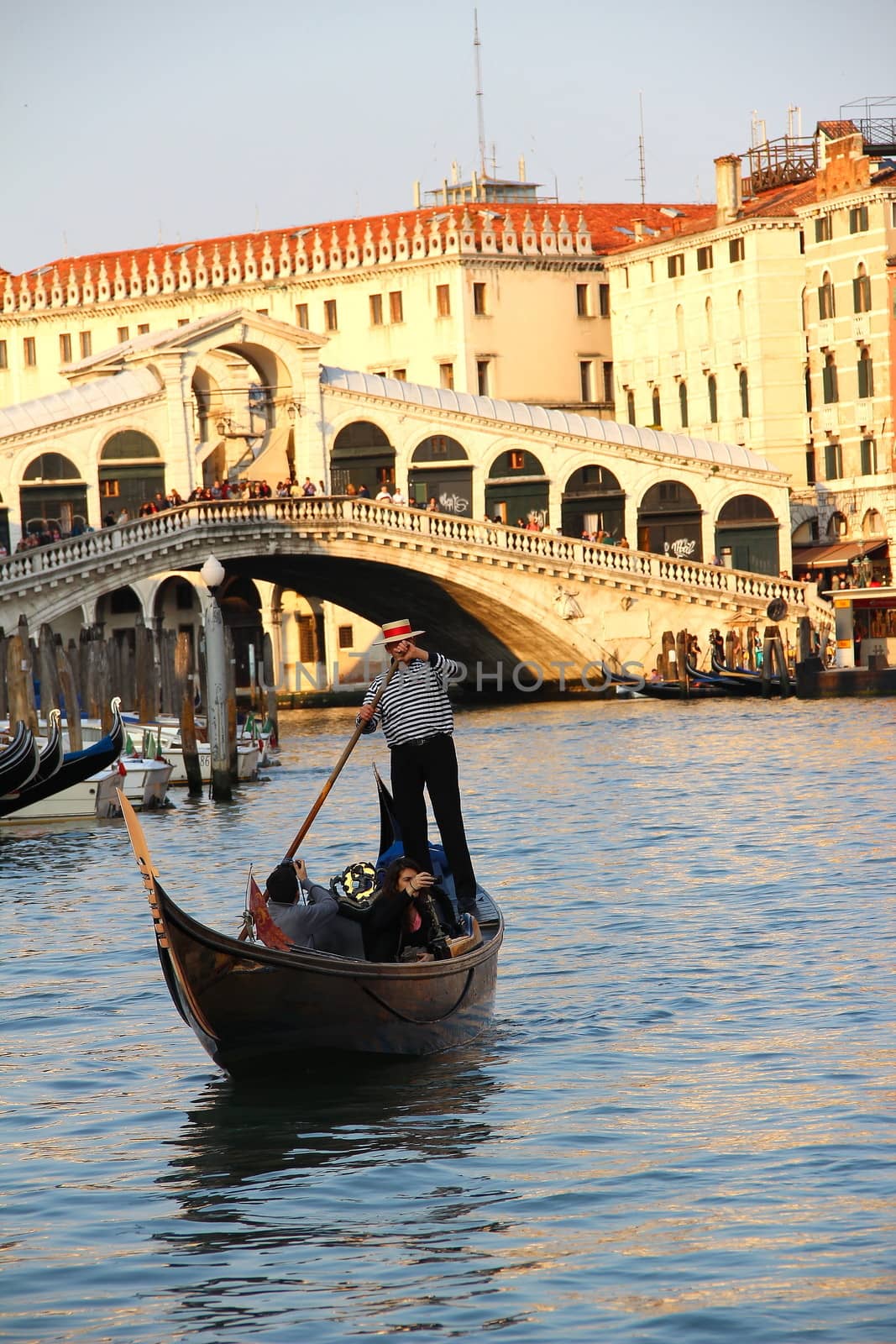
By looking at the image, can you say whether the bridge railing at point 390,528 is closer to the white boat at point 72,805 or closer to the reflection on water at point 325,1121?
the white boat at point 72,805

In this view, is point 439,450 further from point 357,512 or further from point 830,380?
point 830,380

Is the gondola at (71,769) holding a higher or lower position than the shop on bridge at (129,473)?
lower

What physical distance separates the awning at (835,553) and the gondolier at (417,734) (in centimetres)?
3130

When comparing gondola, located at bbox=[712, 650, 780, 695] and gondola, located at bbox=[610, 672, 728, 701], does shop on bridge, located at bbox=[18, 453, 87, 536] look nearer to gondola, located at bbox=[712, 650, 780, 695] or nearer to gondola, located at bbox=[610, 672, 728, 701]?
gondola, located at bbox=[610, 672, 728, 701]

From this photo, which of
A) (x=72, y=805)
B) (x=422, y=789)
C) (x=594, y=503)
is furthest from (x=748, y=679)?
(x=422, y=789)

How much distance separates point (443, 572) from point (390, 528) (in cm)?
114

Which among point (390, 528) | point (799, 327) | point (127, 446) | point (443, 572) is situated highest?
point (799, 327)

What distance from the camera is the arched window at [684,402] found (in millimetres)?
43500

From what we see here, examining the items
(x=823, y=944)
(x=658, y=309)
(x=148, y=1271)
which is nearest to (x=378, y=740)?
(x=658, y=309)

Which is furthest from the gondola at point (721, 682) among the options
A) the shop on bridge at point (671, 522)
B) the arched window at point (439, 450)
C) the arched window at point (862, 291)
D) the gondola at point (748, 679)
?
the arched window at point (862, 291)

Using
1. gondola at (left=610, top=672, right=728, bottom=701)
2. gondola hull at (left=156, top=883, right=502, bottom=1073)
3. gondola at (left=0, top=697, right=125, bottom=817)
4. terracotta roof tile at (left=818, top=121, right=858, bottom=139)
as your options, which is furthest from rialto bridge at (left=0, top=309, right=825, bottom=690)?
gondola hull at (left=156, top=883, right=502, bottom=1073)

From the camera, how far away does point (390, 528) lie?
117 ft

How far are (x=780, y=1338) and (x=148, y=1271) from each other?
1.74 metres

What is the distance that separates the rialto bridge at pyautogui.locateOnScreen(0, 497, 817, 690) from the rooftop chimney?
809 centimetres
